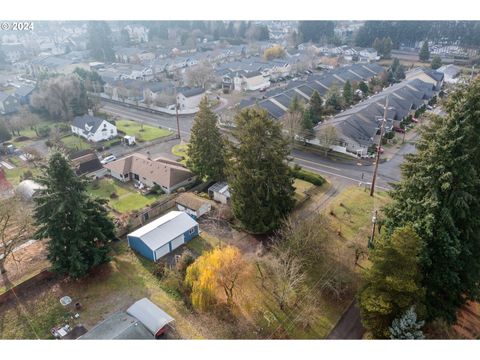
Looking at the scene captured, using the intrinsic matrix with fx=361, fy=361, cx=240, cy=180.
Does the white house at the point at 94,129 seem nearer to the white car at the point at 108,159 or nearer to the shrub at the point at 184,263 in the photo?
the white car at the point at 108,159

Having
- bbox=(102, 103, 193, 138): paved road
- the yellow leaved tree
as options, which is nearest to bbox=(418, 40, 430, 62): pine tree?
bbox=(102, 103, 193, 138): paved road

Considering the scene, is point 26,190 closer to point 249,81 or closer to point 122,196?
point 122,196

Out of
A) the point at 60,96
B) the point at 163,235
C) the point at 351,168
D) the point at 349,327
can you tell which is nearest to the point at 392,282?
the point at 349,327

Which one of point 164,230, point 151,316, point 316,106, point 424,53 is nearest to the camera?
point 151,316
